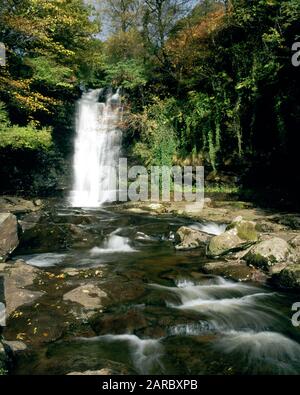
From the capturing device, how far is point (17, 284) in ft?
21.8

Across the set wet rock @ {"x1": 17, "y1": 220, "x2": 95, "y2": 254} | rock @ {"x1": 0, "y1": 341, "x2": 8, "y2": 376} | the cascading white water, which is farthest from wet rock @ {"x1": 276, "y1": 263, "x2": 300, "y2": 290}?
the cascading white water

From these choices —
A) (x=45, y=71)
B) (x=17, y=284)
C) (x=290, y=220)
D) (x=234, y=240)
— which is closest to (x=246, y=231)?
(x=234, y=240)

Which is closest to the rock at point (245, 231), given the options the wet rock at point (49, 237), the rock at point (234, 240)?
the rock at point (234, 240)

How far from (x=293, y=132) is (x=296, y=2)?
4.45 metres

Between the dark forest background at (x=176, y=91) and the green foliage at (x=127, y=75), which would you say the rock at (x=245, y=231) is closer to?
the dark forest background at (x=176, y=91)

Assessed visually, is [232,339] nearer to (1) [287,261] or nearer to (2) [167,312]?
(2) [167,312]

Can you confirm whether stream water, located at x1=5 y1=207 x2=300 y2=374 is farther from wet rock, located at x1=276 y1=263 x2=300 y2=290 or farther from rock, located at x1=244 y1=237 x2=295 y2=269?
rock, located at x1=244 y1=237 x2=295 y2=269

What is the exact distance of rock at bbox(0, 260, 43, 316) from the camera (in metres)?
5.95

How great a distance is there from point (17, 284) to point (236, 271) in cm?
439

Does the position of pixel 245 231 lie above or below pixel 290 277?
above

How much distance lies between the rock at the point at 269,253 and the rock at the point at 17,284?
180 inches

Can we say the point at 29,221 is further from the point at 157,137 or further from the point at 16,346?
the point at 157,137
